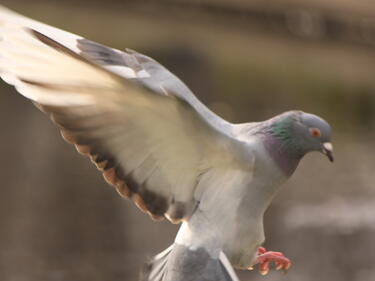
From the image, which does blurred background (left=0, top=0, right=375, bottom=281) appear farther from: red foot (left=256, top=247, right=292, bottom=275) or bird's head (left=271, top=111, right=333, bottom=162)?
bird's head (left=271, top=111, right=333, bottom=162)

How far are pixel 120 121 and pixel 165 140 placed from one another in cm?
15

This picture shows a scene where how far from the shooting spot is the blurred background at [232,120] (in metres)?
7.77

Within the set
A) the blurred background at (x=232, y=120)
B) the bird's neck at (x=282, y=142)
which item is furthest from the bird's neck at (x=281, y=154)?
the blurred background at (x=232, y=120)

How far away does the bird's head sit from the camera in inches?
128

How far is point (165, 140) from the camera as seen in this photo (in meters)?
3.10

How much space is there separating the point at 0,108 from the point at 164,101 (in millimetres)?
8937

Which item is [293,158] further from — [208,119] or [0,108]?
[0,108]

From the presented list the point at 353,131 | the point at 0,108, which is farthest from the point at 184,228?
the point at 353,131

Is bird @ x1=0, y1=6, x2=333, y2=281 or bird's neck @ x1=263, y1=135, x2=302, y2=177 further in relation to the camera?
bird's neck @ x1=263, y1=135, x2=302, y2=177

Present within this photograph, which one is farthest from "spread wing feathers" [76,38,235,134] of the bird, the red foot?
the red foot

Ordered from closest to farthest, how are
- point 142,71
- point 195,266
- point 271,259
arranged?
point 142,71 → point 195,266 → point 271,259

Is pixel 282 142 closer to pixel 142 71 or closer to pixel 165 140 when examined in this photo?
pixel 165 140

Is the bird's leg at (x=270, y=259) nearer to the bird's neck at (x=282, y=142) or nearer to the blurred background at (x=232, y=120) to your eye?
the bird's neck at (x=282, y=142)

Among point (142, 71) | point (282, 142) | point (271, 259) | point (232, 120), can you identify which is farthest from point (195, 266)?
point (232, 120)
